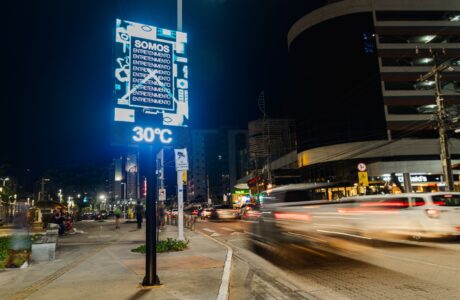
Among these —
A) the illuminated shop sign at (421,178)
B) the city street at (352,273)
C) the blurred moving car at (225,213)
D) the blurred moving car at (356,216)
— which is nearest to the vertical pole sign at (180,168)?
the blurred moving car at (356,216)

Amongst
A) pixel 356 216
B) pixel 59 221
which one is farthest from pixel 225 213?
pixel 356 216

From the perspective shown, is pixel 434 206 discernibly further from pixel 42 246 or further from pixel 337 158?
pixel 337 158

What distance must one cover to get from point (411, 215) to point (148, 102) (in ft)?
34.9

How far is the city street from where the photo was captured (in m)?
7.16

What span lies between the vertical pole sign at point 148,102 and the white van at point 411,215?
8.75 m

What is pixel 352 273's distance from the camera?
8.90 m

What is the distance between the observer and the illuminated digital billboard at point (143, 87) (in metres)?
8.02

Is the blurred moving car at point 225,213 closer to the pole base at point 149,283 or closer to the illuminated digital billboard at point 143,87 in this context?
the illuminated digital billboard at point 143,87

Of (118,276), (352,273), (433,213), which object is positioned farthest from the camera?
(433,213)

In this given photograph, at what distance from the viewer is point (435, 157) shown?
48.5 meters

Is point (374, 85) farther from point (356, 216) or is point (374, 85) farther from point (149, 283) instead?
point (149, 283)

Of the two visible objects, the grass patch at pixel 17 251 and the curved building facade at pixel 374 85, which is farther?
the curved building facade at pixel 374 85

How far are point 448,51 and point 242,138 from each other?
251 ft

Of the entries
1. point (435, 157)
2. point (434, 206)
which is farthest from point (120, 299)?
point (435, 157)
